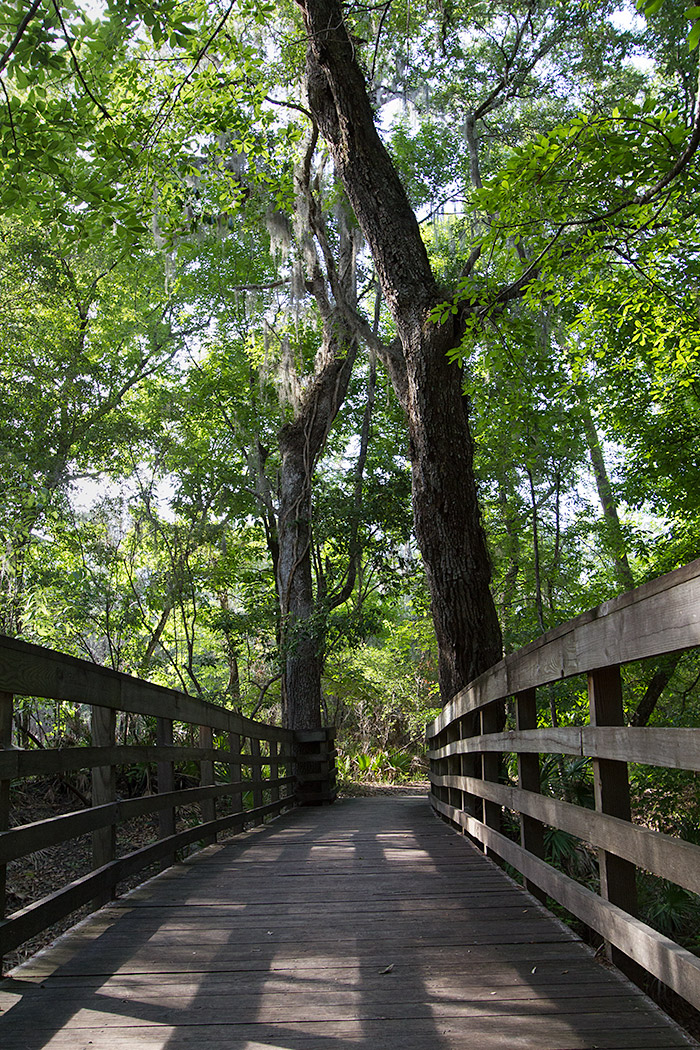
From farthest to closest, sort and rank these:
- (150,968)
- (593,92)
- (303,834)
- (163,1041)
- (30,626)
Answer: (593,92) → (30,626) → (303,834) → (150,968) → (163,1041)

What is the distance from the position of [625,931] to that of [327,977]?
2.98ft

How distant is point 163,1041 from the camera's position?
2027 millimetres

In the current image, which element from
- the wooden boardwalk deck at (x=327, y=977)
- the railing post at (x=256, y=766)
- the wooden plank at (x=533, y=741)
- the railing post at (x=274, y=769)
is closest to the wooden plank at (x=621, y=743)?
the wooden plank at (x=533, y=741)

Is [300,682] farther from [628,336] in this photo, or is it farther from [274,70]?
[274,70]

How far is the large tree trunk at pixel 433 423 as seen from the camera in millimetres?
6219

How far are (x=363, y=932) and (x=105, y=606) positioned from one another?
8.34 metres

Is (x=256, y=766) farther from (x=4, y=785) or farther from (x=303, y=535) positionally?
(x=303, y=535)

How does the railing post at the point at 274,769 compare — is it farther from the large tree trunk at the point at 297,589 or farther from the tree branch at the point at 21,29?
the tree branch at the point at 21,29

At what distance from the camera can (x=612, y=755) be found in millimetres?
2240

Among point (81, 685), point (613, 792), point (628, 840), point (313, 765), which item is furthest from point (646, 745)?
point (313, 765)

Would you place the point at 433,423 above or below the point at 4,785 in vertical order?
above

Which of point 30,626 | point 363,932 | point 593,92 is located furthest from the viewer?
point 593,92

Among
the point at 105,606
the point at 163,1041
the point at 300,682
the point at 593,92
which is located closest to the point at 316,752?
the point at 300,682

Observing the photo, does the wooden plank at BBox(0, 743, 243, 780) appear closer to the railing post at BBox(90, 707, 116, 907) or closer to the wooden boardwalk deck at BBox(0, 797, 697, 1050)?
the railing post at BBox(90, 707, 116, 907)
